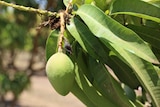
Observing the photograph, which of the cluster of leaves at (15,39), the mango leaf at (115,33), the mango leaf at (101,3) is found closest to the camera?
the mango leaf at (115,33)

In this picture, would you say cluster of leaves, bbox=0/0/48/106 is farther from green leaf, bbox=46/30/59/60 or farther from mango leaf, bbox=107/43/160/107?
mango leaf, bbox=107/43/160/107

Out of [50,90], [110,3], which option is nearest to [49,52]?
[110,3]

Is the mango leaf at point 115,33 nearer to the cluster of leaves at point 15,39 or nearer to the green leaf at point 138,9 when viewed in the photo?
the green leaf at point 138,9

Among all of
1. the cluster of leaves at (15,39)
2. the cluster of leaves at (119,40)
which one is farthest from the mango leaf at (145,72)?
the cluster of leaves at (15,39)

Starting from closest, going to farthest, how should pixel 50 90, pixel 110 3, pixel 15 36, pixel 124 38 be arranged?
pixel 124 38, pixel 110 3, pixel 15 36, pixel 50 90

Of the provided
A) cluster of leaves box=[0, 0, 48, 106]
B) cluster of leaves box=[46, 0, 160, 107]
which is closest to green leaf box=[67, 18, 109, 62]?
cluster of leaves box=[46, 0, 160, 107]

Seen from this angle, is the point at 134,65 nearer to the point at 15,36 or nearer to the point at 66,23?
the point at 66,23

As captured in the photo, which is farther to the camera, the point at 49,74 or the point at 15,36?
the point at 15,36

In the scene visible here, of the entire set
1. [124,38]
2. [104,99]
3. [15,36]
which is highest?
[124,38]
